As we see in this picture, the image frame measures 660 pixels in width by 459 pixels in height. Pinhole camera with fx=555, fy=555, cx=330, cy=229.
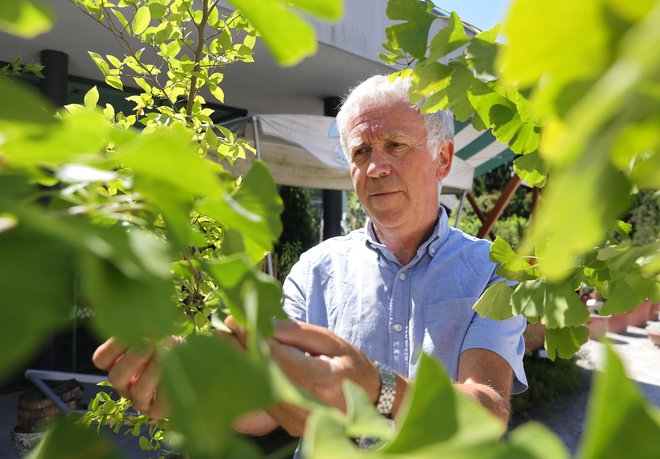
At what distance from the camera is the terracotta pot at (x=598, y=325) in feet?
0.89

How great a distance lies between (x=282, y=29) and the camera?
250 mm

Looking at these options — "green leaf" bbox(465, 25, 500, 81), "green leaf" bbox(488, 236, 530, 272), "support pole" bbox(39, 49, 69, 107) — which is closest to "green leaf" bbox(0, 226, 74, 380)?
"green leaf" bbox(465, 25, 500, 81)

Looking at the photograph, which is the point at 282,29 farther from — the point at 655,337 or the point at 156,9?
the point at 655,337

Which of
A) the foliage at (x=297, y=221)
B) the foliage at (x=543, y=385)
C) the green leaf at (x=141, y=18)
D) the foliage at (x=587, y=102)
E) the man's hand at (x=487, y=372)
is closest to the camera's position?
the foliage at (x=587, y=102)

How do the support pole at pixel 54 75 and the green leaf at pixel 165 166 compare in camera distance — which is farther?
the support pole at pixel 54 75

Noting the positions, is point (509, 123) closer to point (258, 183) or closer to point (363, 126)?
point (258, 183)

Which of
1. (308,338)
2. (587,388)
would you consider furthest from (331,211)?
(308,338)

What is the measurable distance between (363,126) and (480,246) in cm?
52

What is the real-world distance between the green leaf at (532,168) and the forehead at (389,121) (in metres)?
1.04

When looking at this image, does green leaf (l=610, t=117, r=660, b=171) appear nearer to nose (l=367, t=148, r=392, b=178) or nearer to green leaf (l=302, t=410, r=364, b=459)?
green leaf (l=302, t=410, r=364, b=459)

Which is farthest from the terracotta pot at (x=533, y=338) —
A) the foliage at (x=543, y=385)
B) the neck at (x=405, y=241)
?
the neck at (x=405, y=241)

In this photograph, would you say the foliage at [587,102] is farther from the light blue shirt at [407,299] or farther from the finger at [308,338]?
the light blue shirt at [407,299]

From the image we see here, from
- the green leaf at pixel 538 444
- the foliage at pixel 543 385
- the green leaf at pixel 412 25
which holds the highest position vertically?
the green leaf at pixel 412 25

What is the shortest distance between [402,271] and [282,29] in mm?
1499
